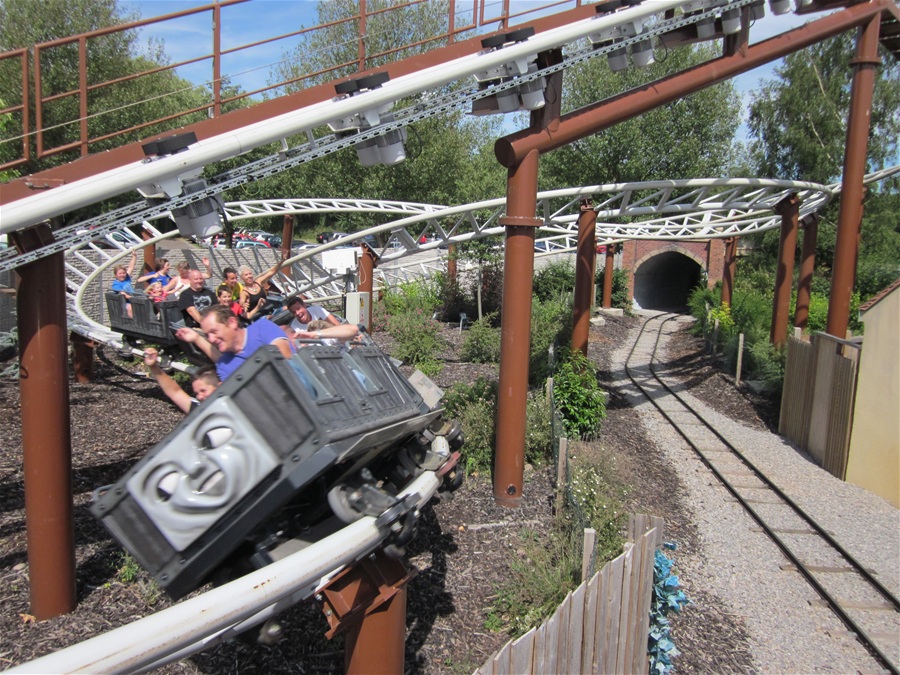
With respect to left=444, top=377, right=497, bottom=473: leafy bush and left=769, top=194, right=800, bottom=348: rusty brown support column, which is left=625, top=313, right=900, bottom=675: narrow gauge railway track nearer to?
left=444, top=377, right=497, bottom=473: leafy bush

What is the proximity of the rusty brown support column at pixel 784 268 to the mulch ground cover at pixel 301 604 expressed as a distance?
23.0 feet

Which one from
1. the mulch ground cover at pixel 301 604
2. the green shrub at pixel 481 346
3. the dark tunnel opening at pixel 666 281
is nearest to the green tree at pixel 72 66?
the green shrub at pixel 481 346

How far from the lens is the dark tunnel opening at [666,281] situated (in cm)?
3919

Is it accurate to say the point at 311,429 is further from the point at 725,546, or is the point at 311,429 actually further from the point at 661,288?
the point at 661,288

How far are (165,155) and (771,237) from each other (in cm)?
3141

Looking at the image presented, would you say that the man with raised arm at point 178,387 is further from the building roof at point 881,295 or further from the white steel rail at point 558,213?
the building roof at point 881,295

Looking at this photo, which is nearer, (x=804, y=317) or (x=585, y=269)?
(x=585, y=269)

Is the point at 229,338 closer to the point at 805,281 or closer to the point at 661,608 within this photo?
the point at 661,608

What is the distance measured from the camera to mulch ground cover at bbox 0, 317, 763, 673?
4.34 m

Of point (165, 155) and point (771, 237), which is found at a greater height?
point (165, 155)

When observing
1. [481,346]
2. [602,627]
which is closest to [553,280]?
[481,346]

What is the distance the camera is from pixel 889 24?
12070 millimetres

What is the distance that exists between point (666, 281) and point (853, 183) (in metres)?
32.5

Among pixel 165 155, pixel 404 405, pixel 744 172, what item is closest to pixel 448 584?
pixel 404 405
